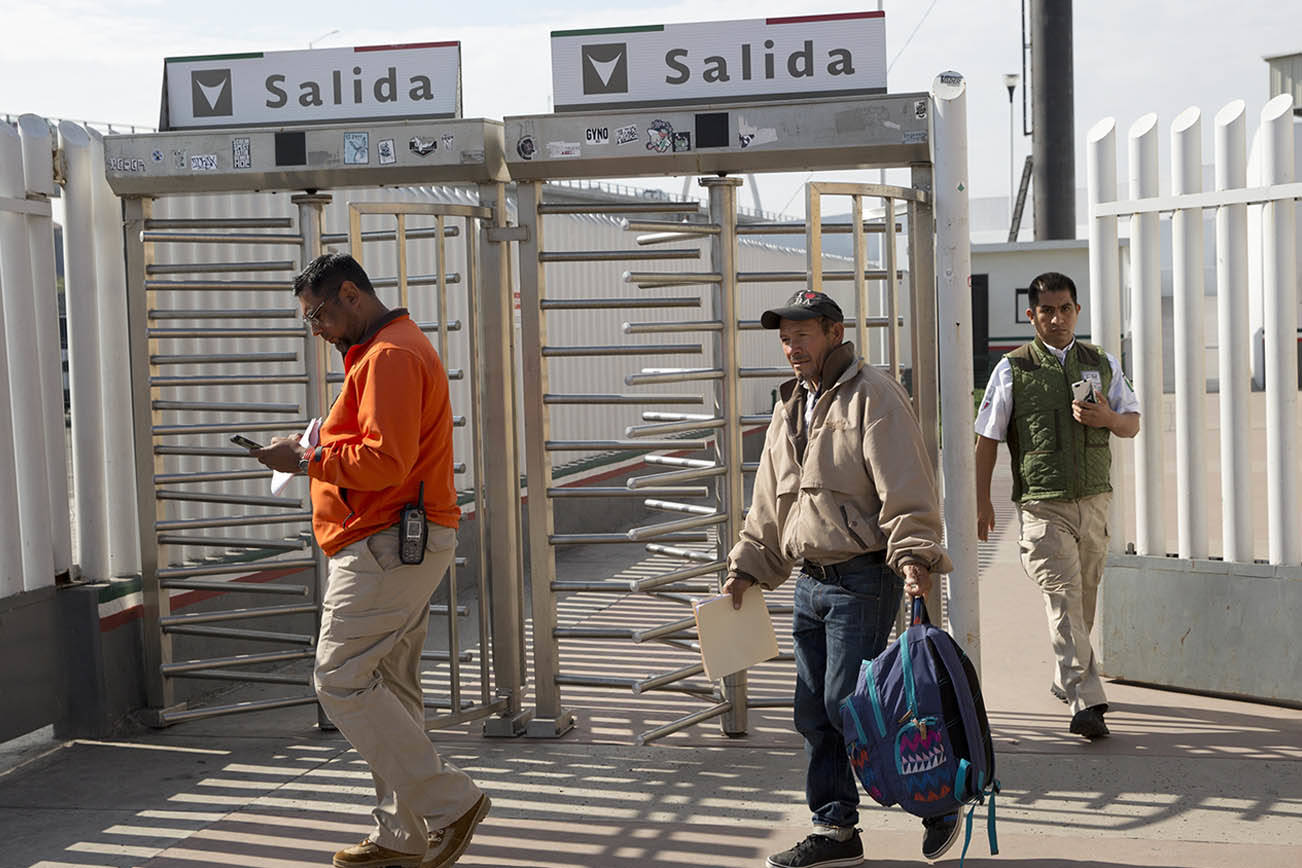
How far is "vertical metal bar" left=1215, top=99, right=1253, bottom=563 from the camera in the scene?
21.4 ft

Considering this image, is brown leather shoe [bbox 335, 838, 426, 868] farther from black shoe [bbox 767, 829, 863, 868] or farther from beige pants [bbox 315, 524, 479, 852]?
black shoe [bbox 767, 829, 863, 868]

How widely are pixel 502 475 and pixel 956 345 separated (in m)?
2.06

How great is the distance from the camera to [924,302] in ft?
20.1

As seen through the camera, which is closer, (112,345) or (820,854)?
(820,854)

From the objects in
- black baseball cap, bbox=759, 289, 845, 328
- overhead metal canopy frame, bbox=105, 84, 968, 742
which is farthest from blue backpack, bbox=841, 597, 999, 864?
overhead metal canopy frame, bbox=105, 84, 968, 742

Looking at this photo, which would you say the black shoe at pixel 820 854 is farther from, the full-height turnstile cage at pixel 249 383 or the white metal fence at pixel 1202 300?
the white metal fence at pixel 1202 300

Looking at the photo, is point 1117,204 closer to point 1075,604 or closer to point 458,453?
point 1075,604

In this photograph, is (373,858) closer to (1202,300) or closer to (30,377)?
(30,377)

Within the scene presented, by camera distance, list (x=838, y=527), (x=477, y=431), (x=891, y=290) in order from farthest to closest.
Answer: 1. (x=477, y=431)
2. (x=891, y=290)
3. (x=838, y=527)

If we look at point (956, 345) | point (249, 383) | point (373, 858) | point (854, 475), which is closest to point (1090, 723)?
point (956, 345)

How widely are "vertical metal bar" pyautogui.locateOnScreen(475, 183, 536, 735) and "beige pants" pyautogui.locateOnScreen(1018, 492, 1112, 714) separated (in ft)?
6.82

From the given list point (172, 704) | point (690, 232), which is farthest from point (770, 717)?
point (172, 704)

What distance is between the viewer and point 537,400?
20.9 ft

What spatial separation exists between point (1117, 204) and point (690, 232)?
2.15 metres
